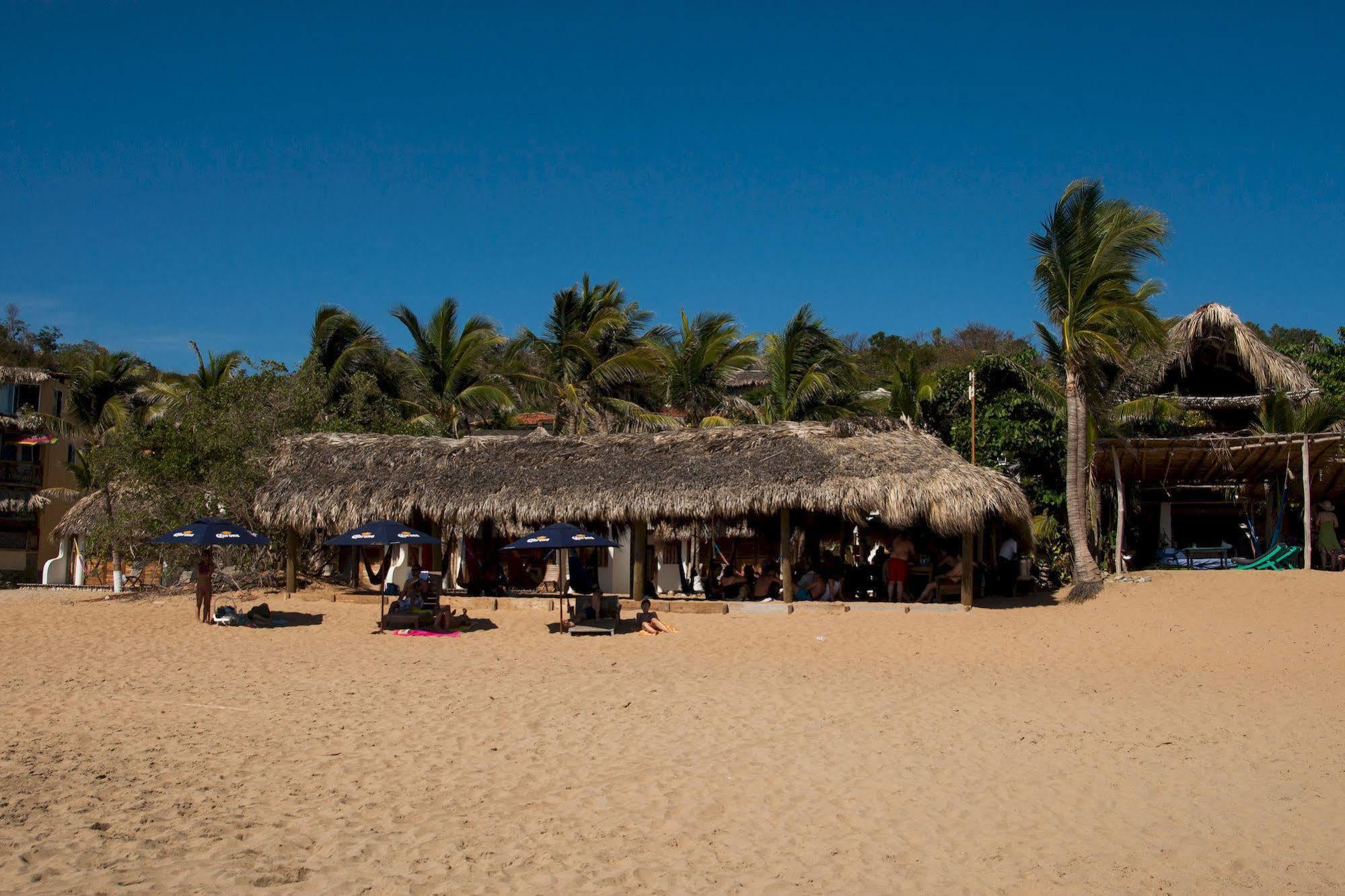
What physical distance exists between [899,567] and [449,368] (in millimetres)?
14452

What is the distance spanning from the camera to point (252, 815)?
5.83 meters

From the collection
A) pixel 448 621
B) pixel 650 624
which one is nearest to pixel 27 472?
pixel 448 621

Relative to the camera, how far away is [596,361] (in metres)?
25.2

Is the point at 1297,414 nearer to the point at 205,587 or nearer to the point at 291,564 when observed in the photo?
the point at 291,564

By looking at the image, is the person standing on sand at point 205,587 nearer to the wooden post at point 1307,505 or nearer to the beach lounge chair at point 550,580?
the beach lounge chair at point 550,580

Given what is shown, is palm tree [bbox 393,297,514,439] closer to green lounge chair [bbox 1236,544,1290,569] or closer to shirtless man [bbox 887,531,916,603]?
shirtless man [bbox 887,531,916,603]

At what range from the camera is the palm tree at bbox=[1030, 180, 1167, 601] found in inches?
646

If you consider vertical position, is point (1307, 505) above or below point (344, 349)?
below

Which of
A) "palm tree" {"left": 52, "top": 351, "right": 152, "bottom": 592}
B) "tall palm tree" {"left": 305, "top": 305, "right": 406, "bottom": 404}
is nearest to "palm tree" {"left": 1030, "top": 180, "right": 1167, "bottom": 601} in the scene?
"tall palm tree" {"left": 305, "top": 305, "right": 406, "bottom": 404}

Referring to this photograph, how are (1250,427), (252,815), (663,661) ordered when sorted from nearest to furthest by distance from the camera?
(252,815) < (663,661) < (1250,427)

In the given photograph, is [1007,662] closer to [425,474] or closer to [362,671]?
[362,671]

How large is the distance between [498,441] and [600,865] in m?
13.6

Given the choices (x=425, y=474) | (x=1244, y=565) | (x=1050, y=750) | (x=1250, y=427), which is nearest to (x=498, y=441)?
(x=425, y=474)

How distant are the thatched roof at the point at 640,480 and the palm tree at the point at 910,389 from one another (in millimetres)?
6872
